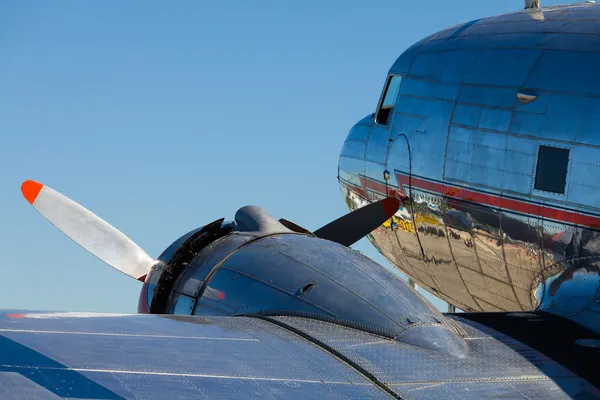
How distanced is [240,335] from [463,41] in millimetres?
7569

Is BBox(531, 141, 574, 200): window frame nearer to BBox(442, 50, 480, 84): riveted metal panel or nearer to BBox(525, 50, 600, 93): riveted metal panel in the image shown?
BBox(525, 50, 600, 93): riveted metal panel

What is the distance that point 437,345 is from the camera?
7.23 metres

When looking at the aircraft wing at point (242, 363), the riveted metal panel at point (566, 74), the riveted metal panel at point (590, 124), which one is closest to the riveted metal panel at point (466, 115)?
the riveted metal panel at point (566, 74)

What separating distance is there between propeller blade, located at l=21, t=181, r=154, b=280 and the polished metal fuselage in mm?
4085

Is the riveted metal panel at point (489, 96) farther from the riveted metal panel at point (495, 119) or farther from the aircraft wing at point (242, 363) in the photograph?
the aircraft wing at point (242, 363)

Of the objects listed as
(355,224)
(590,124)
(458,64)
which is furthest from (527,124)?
(355,224)

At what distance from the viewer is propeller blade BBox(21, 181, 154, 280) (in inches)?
445

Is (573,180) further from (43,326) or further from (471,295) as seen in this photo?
(43,326)

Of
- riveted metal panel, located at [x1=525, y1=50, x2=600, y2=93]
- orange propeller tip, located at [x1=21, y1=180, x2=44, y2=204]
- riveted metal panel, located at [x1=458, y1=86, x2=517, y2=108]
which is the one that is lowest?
orange propeller tip, located at [x1=21, y1=180, x2=44, y2=204]

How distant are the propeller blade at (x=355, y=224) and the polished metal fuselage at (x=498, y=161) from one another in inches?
37.0

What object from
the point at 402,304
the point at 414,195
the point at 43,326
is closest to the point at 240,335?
the point at 43,326

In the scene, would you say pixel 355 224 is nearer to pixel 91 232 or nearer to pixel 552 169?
pixel 552 169

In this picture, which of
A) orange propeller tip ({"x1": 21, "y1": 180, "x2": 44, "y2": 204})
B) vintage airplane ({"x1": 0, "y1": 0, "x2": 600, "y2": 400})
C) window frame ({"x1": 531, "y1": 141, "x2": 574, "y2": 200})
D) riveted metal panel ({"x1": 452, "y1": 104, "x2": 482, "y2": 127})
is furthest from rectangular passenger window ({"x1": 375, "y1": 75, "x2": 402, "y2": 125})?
orange propeller tip ({"x1": 21, "y1": 180, "x2": 44, "y2": 204})

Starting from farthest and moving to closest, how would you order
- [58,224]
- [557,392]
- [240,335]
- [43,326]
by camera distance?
1. [58,224]
2. [557,392]
3. [240,335]
4. [43,326]
